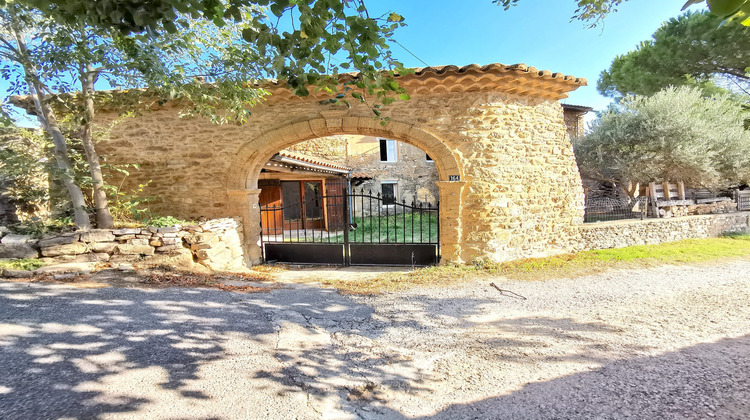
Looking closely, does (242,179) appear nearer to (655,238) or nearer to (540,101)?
(540,101)

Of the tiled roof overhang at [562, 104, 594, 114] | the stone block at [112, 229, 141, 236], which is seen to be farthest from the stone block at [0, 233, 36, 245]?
the tiled roof overhang at [562, 104, 594, 114]

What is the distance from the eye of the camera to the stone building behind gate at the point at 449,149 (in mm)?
5973

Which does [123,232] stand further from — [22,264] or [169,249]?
[22,264]

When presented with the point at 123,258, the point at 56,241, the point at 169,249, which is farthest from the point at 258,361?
the point at 56,241

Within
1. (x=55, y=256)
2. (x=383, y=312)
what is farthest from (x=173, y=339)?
(x=55, y=256)

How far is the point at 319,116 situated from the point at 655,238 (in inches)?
331

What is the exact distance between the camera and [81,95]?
5023 millimetres

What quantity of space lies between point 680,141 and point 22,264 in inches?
569

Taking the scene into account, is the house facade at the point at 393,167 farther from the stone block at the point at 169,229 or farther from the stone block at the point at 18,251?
the stone block at the point at 18,251

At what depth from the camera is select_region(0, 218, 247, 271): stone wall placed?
467cm

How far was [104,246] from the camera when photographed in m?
4.94

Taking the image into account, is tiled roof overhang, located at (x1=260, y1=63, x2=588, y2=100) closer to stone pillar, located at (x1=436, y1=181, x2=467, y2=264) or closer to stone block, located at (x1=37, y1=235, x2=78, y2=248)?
stone pillar, located at (x1=436, y1=181, x2=467, y2=264)

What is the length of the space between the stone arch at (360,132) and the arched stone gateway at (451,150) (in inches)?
0.7

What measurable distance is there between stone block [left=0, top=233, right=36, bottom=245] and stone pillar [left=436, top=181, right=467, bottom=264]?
6294 millimetres
